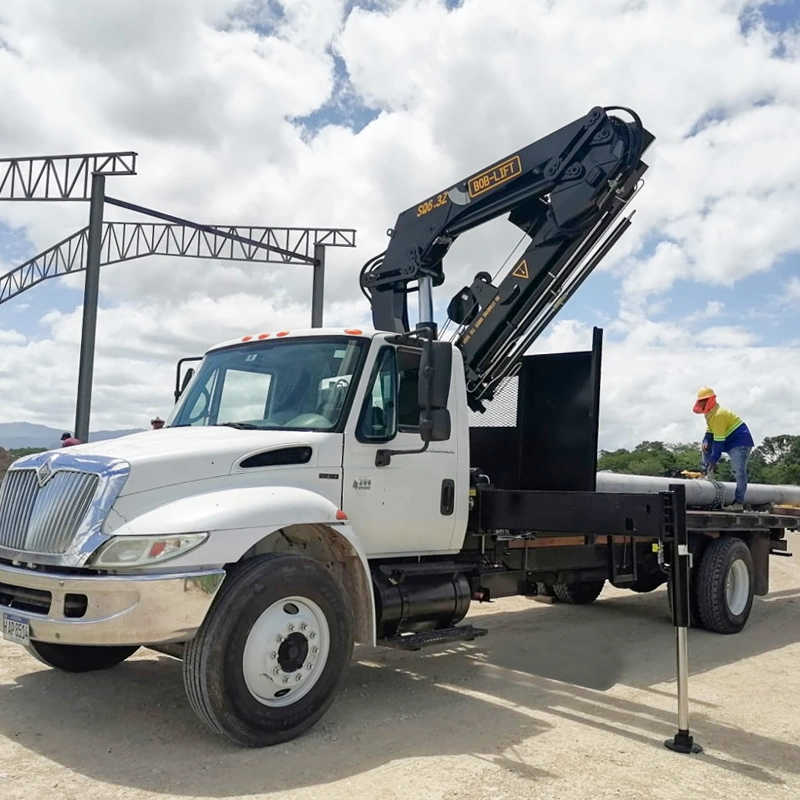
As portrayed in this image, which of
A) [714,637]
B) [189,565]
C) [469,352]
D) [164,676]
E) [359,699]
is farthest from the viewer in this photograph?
[714,637]

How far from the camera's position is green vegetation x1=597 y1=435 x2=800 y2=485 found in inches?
442

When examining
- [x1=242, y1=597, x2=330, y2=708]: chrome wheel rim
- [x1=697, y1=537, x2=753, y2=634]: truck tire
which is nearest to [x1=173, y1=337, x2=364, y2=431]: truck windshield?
[x1=242, y1=597, x2=330, y2=708]: chrome wheel rim

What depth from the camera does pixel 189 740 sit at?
16.3ft

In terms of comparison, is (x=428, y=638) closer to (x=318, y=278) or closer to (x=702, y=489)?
(x=702, y=489)

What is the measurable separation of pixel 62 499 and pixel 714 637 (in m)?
6.84

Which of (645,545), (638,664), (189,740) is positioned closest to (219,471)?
(189,740)

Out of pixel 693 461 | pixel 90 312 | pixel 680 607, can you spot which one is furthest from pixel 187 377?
pixel 693 461

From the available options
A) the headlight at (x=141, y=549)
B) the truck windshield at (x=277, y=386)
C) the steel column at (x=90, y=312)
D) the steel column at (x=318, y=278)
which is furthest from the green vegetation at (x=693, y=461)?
the steel column at (x=90, y=312)

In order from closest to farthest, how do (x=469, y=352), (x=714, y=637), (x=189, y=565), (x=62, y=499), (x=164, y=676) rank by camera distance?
(x=189, y=565), (x=62, y=499), (x=164, y=676), (x=469, y=352), (x=714, y=637)

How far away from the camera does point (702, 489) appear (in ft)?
31.3

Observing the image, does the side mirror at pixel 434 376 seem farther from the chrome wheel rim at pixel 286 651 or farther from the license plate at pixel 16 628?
the license plate at pixel 16 628

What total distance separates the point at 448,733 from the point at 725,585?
515cm

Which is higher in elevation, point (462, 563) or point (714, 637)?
point (462, 563)

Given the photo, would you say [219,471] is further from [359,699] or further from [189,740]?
[359,699]
